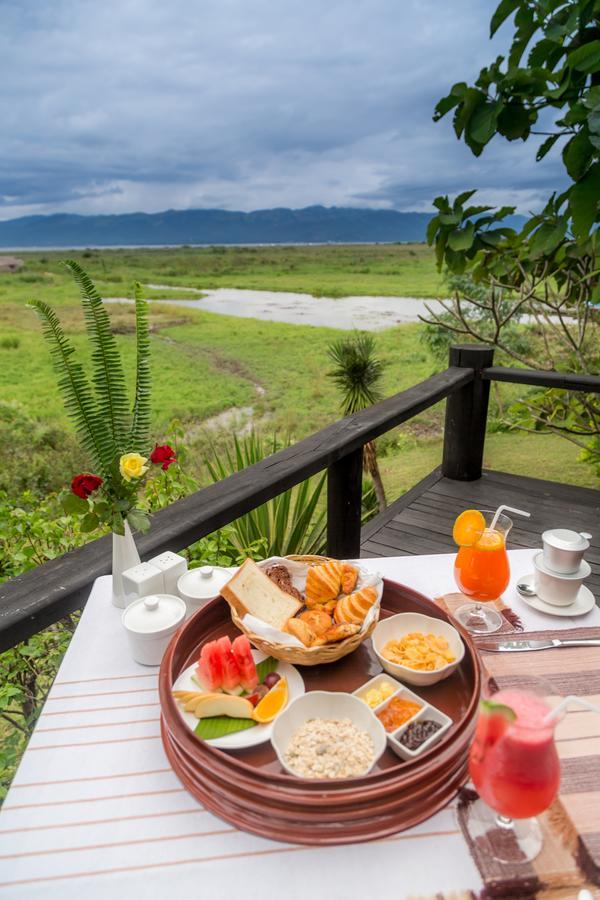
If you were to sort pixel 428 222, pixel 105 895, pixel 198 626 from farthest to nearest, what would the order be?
pixel 428 222, pixel 198 626, pixel 105 895

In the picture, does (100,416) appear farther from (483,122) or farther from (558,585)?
(483,122)

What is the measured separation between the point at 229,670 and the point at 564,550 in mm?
586

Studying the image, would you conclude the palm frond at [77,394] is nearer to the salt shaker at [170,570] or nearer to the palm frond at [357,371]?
the salt shaker at [170,570]

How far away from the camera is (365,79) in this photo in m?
21.9

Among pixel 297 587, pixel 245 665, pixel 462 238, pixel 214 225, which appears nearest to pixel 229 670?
pixel 245 665

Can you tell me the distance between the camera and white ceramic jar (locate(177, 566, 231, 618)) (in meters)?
0.90

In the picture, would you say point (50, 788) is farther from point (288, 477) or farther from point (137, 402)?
point (288, 477)

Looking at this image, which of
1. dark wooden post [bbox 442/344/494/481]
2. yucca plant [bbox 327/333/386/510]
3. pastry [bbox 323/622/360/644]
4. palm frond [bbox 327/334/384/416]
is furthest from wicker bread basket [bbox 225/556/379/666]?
palm frond [bbox 327/334/384/416]

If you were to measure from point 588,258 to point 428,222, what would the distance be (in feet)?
3.26

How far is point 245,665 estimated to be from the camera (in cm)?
71

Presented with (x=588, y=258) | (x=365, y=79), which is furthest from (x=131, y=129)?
(x=588, y=258)

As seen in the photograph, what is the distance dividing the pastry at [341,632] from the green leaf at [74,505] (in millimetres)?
454

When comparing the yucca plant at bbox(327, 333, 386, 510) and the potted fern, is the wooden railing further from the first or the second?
the yucca plant at bbox(327, 333, 386, 510)

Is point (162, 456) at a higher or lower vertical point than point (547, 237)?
lower
